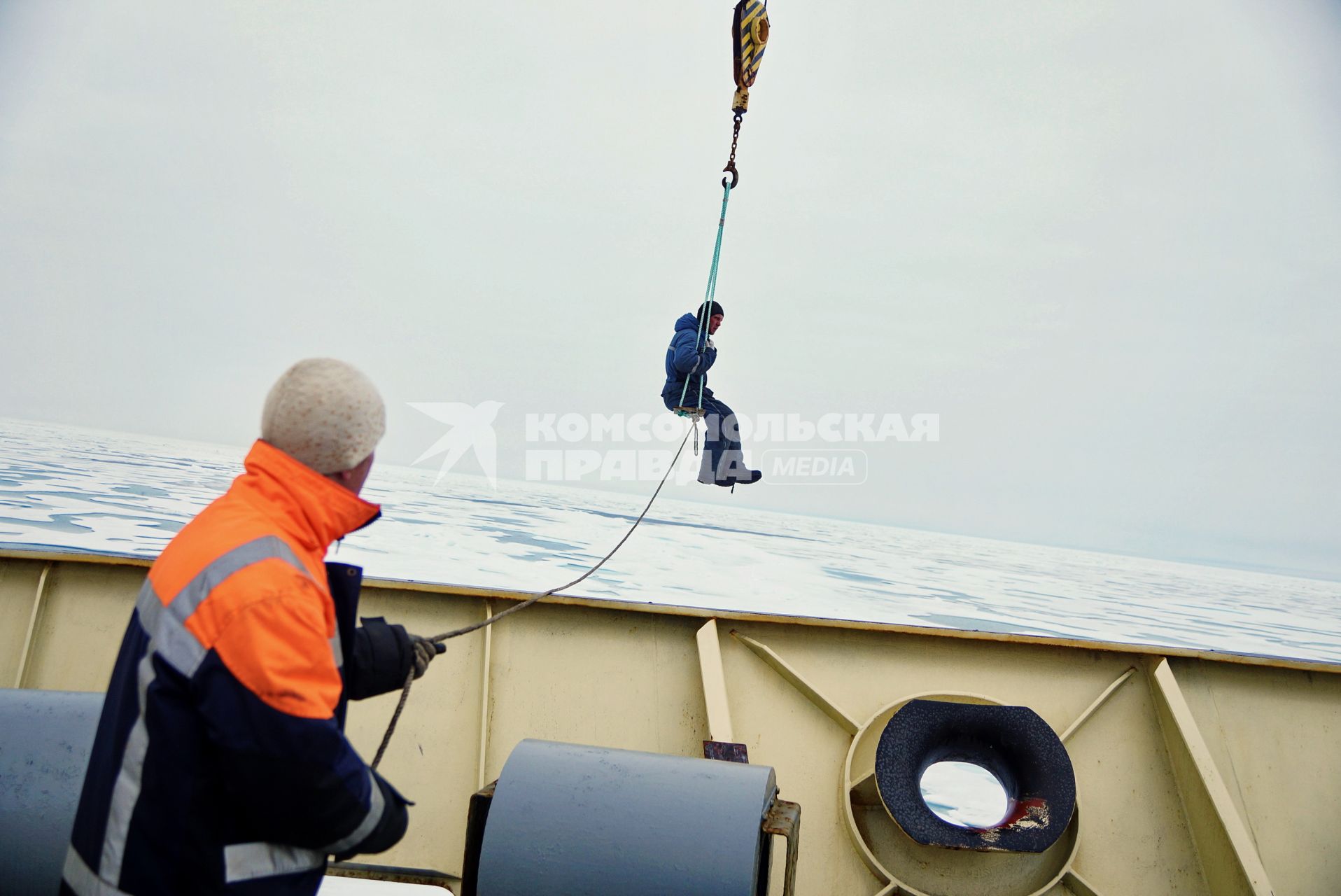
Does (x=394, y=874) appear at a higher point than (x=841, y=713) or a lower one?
lower

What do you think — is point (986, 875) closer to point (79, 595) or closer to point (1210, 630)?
point (79, 595)

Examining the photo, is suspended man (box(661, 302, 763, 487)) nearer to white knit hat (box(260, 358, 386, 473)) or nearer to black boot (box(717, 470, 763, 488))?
black boot (box(717, 470, 763, 488))

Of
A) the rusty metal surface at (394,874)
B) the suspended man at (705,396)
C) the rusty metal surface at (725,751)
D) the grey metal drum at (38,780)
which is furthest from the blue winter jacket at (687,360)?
the grey metal drum at (38,780)

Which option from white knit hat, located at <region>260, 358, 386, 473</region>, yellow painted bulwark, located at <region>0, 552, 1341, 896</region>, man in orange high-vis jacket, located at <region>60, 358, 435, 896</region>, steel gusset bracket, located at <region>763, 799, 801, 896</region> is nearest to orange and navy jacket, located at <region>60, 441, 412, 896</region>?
man in orange high-vis jacket, located at <region>60, 358, 435, 896</region>

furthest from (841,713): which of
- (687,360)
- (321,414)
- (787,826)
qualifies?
(321,414)

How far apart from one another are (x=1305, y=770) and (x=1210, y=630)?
20.6 metres

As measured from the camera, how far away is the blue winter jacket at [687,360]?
203 inches

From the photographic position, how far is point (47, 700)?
232 centimetres

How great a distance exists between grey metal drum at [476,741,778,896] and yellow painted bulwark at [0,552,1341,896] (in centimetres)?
151

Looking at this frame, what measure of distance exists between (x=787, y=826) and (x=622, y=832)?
45 cm

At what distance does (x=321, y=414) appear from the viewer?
1.28 meters

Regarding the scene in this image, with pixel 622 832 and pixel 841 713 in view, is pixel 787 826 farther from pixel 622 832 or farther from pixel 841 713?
pixel 841 713

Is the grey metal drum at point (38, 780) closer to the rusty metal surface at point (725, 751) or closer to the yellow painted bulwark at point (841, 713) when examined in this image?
the yellow painted bulwark at point (841, 713)

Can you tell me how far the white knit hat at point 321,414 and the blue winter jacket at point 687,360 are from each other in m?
3.89
